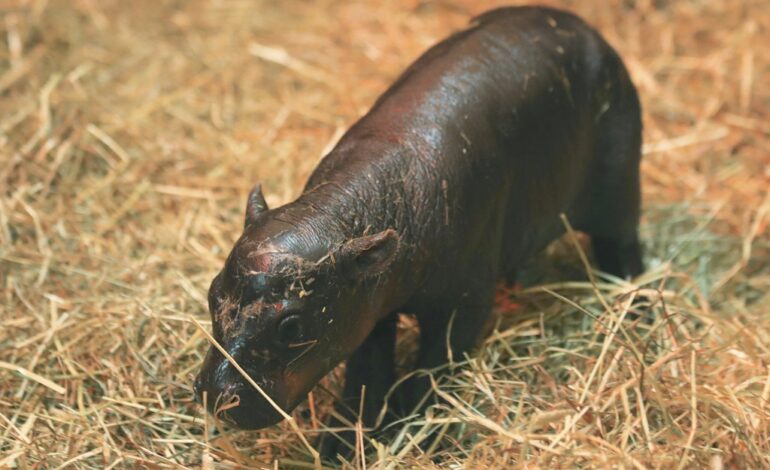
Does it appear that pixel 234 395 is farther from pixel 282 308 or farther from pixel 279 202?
pixel 279 202

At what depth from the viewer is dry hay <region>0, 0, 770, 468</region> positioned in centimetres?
360

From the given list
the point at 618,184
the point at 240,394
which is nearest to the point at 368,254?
the point at 240,394

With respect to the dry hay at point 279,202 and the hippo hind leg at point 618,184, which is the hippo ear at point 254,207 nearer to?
the dry hay at point 279,202

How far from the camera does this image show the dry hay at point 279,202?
3.60 metres

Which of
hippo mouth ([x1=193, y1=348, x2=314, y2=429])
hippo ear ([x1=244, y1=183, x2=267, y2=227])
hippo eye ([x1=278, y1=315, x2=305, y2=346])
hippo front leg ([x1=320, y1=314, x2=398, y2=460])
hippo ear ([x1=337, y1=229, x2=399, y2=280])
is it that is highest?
hippo ear ([x1=244, y1=183, x2=267, y2=227])

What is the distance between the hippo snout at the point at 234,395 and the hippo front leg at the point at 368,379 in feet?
1.76

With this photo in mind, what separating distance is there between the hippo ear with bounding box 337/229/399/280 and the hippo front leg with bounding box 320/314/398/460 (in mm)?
497

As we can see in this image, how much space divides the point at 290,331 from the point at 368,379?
69 centimetres

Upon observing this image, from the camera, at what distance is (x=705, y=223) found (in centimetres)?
518

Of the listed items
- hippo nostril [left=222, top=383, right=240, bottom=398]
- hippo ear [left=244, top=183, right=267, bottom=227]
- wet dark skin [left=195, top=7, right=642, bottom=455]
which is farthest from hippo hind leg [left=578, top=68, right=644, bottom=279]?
hippo nostril [left=222, top=383, right=240, bottom=398]

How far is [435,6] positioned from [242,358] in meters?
4.52

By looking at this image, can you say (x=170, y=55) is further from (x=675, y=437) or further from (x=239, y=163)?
(x=675, y=437)

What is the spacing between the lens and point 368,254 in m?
3.39

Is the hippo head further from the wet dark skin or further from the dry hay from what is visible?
the dry hay
